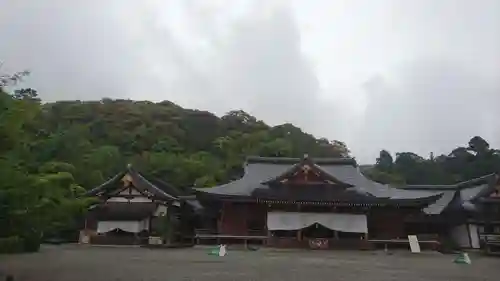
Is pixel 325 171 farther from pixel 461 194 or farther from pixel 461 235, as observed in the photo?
pixel 461 194

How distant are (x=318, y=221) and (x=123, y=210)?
12.3 meters

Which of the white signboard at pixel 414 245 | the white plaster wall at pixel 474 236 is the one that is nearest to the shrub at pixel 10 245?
the white signboard at pixel 414 245

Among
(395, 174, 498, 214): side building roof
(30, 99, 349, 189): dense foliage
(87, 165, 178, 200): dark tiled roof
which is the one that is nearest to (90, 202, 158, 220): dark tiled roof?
(87, 165, 178, 200): dark tiled roof

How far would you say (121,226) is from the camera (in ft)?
91.9

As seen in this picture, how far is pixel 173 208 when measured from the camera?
30.3 m

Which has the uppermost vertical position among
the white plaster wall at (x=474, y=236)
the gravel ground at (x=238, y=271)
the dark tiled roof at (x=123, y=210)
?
the dark tiled roof at (x=123, y=210)

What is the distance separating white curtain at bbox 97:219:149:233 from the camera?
28016 mm

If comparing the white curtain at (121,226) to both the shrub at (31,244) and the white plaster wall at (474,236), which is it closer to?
the shrub at (31,244)

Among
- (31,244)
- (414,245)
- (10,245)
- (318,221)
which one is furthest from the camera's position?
(318,221)

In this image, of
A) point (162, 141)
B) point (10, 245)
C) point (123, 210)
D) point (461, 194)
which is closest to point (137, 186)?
point (123, 210)

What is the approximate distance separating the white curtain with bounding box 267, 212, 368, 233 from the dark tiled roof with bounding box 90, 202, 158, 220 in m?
7.97

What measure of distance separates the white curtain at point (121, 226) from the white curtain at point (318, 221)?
26.8 ft

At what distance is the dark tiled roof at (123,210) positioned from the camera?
2820 centimetres

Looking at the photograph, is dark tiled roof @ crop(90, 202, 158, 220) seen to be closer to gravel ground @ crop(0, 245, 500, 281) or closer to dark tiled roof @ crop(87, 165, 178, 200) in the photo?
dark tiled roof @ crop(87, 165, 178, 200)
